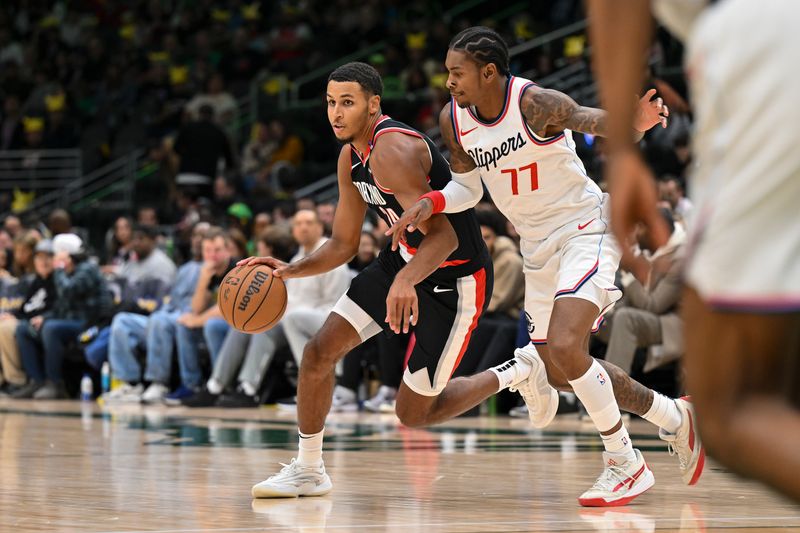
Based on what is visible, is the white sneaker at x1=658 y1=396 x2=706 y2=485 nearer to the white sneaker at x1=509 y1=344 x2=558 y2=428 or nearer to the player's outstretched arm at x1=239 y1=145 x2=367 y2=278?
the white sneaker at x1=509 y1=344 x2=558 y2=428

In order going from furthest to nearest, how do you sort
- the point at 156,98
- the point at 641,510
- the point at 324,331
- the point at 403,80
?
the point at 156,98 → the point at 403,80 → the point at 324,331 → the point at 641,510

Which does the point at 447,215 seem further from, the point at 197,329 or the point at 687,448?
the point at 197,329

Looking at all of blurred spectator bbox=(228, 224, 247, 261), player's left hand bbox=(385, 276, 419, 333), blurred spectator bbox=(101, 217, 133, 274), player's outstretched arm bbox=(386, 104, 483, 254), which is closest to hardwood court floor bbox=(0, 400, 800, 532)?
player's left hand bbox=(385, 276, 419, 333)

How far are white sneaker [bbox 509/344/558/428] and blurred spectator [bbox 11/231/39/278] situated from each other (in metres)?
8.79

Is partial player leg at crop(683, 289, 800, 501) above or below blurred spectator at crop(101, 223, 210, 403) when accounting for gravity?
above

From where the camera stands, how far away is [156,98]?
1794 centimetres

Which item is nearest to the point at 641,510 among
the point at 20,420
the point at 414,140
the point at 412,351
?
the point at 412,351

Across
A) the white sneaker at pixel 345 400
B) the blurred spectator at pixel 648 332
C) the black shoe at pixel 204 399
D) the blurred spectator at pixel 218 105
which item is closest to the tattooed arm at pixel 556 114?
the blurred spectator at pixel 648 332

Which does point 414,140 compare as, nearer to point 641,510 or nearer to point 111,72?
point 641,510

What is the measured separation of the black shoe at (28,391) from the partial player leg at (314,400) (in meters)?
8.25

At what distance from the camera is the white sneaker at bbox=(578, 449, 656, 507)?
4539 mm

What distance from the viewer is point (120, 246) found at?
43.2 feet

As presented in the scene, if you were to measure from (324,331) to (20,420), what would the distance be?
204 inches

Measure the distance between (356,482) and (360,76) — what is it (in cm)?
173
